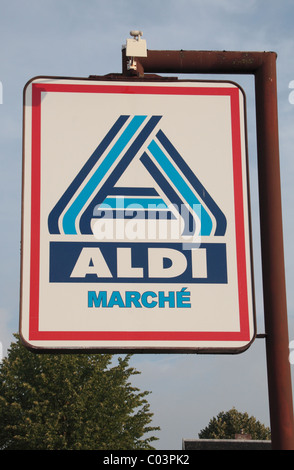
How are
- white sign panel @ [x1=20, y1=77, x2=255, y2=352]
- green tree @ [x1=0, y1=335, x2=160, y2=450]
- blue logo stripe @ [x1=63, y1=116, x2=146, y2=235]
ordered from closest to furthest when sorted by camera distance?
white sign panel @ [x1=20, y1=77, x2=255, y2=352] → blue logo stripe @ [x1=63, y1=116, x2=146, y2=235] → green tree @ [x1=0, y1=335, x2=160, y2=450]

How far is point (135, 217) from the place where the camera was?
495cm

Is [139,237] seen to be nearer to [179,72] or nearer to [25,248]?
[25,248]

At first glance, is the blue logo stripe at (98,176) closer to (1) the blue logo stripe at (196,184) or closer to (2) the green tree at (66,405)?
(1) the blue logo stripe at (196,184)

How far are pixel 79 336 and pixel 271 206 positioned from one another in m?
1.71

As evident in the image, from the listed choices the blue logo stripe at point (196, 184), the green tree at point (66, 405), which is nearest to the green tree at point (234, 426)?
the green tree at point (66, 405)

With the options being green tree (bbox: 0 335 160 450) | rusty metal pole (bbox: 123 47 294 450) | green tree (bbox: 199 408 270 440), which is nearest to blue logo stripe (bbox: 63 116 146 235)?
rusty metal pole (bbox: 123 47 294 450)

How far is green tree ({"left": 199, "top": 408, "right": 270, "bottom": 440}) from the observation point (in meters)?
115

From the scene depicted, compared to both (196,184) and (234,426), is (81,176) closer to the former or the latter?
(196,184)

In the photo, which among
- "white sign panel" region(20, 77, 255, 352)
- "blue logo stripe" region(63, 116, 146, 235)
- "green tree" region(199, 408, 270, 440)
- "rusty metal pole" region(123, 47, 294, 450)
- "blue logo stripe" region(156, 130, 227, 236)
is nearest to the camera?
"rusty metal pole" region(123, 47, 294, 450)

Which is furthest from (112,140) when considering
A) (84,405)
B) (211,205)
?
(84,405)

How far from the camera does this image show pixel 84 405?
137ft

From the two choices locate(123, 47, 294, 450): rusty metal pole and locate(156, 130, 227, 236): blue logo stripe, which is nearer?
locate(123, 47, 294, 450): rusty metal pole

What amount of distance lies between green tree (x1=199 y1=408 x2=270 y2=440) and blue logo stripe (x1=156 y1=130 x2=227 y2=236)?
115 metres

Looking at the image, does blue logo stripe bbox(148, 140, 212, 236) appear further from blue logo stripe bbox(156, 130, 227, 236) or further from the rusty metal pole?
the rusty metal pole
